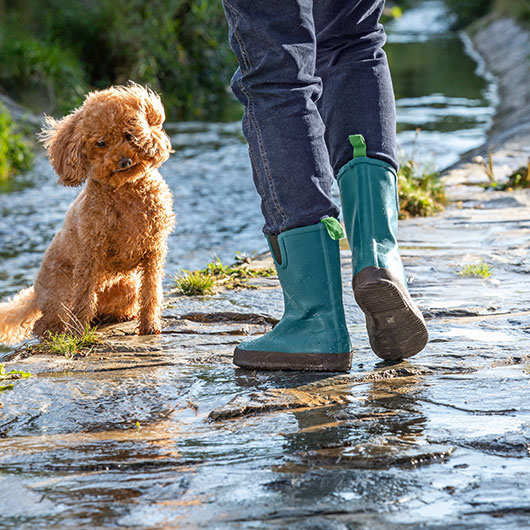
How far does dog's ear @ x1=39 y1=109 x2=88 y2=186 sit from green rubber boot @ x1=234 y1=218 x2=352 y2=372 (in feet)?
3.78

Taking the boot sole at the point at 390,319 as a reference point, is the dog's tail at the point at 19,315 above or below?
below

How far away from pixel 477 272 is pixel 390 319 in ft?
4.62

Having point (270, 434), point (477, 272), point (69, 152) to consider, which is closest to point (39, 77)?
point (69, 152)

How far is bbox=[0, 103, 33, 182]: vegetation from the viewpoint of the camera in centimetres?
1003

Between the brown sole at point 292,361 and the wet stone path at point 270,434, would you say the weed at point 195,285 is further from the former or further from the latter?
the brown sole at point 292,361

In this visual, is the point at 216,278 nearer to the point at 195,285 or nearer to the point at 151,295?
the point at 195,285

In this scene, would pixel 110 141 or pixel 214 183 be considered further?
pixel 214 183

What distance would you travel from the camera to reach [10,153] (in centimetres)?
1025

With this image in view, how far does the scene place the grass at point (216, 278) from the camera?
4.02 meters

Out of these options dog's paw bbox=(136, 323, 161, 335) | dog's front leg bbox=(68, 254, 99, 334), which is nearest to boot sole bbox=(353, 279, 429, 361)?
dog's paw bbox=(136, 323, 161, 335)

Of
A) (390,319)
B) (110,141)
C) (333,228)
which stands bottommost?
(390,319)

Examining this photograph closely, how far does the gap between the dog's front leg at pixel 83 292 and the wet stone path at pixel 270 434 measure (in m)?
0.18

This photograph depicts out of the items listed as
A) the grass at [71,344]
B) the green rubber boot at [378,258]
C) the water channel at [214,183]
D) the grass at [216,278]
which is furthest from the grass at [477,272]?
the water channel at [214,183]

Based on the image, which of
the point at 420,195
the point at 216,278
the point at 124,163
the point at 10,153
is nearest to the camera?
the point at 124,163
